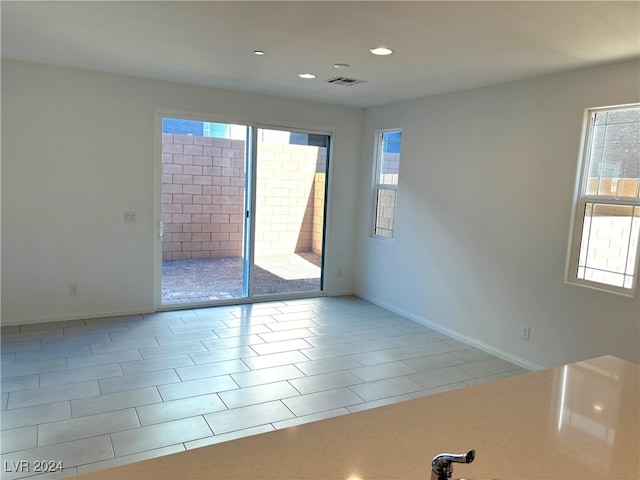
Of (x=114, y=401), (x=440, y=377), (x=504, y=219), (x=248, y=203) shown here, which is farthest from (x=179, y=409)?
(x=504, y=219)

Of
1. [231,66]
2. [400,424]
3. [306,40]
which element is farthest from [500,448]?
[231,66]

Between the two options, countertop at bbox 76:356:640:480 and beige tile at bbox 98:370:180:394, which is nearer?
countertop at bbox 76:356:640:480

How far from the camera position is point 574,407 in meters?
1.30

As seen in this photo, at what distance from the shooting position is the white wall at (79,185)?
166 inches

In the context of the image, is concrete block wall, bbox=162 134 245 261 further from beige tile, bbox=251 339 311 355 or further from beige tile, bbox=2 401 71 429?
beige tile, bbox=2 401 71 429

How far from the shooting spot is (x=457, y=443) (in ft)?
3.59

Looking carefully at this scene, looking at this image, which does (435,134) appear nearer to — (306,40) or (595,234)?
(595,234)

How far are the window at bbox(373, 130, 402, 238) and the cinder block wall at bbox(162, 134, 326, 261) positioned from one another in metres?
0.69

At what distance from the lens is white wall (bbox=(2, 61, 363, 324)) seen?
4.23 metres

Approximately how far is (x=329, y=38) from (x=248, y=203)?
8.81ft

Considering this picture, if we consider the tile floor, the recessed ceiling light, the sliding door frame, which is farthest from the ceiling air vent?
the tile floor

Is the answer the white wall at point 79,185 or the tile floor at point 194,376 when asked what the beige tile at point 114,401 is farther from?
the white wall at point 79,185

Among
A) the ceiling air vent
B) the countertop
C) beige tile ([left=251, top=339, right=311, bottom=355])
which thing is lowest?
beige tile ([left=251, top=339, right=311, bottom=355])

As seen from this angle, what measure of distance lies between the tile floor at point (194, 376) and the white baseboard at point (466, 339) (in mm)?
110
